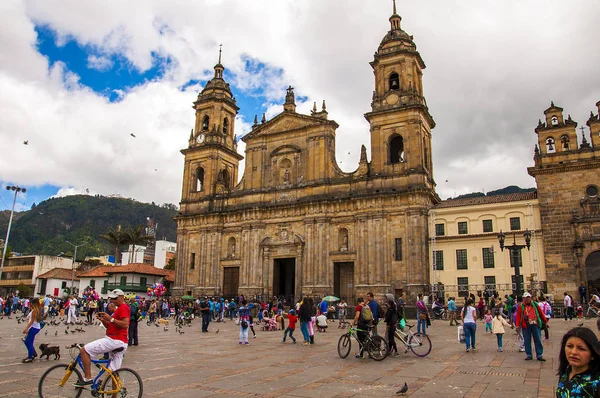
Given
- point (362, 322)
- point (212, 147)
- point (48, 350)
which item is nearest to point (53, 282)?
point (212, 147)

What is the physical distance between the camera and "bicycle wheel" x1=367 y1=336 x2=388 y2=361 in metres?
12.7

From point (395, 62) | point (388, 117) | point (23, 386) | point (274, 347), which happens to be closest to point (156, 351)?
point (274, 347)

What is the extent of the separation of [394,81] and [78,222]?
106029 mm

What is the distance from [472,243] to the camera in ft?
114

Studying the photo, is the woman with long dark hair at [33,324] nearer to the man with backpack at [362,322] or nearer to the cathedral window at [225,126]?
the man with backpack at [362,322]

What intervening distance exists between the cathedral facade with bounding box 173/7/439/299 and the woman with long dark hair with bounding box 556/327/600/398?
31484mm

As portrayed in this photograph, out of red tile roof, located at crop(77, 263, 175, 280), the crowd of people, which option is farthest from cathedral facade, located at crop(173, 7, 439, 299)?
the crowd of people

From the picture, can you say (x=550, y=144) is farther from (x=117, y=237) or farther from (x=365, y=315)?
(x=117, y=237)

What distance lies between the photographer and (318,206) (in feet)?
132

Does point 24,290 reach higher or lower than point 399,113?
lower

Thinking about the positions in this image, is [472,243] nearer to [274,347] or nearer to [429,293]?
[429,293]

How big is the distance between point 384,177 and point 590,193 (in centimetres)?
1437

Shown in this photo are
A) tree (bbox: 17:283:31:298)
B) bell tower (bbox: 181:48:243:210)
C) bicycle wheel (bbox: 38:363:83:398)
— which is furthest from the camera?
tree (bbox: 17:283:31:298)

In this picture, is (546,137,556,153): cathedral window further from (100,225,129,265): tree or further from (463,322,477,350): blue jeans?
(100,225,129,265): tree
